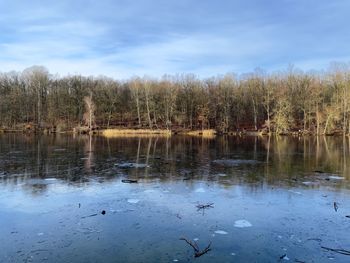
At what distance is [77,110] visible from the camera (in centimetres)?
8525

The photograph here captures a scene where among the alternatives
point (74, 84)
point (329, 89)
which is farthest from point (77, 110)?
point (329, 89)

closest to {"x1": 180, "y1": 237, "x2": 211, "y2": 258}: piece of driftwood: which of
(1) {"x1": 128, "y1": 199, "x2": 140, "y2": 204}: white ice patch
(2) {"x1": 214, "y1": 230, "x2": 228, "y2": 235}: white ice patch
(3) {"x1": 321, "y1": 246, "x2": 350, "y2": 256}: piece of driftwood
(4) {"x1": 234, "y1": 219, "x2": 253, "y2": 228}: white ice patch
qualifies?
(2) {"x1": 214, "y1": 230, "x2": 228, "y2": 235}: white ice patch

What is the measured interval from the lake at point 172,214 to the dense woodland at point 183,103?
54.3 m

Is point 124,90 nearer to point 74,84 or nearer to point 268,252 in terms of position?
point 74,84

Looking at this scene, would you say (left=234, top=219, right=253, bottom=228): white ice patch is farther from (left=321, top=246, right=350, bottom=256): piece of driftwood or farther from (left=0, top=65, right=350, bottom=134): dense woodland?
(left=0, top=65, right=350, bottom=134): dense woodland

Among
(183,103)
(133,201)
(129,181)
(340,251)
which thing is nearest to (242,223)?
(340,251)

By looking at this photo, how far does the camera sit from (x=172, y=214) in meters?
13.1

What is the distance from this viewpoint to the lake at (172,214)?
31.2 ft

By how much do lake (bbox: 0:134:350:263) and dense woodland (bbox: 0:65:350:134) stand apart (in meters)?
54.3

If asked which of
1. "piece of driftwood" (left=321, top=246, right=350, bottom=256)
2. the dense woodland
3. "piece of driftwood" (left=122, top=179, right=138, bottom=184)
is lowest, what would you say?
"piece of driftwood" (left=321, top=246, right=350, bottom=256)

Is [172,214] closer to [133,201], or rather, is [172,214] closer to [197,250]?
[133,201]

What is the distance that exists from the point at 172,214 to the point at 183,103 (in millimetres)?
70005

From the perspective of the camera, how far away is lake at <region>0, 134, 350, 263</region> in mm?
9508

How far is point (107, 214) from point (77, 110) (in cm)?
7554
